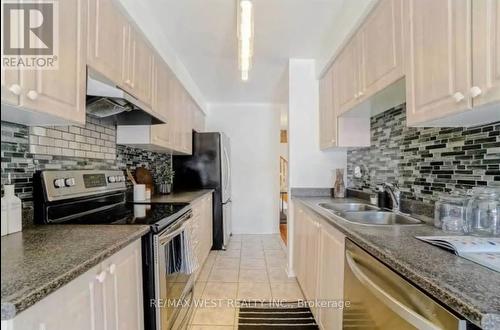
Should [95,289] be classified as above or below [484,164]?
below

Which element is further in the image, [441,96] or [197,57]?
[197,57]

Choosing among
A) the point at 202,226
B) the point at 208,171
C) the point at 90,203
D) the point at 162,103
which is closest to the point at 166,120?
the point at 162,103

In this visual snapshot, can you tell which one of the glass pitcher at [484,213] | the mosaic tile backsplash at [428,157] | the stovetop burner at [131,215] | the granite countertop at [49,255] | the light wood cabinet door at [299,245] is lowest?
the light wood cabinet door at [299,245]

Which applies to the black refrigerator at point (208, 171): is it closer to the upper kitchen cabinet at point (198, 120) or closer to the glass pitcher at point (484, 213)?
the upper kitchen cabinet at point (198, 120)

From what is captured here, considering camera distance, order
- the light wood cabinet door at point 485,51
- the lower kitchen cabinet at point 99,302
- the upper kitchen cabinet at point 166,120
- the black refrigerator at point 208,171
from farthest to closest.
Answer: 1. the black refrigerator at point 208,171
2. the upper kitchen cabinet at point 166,120
3. the light wood cabinet door at point 485,51
4. the lower kitchen cabinet at point 99,302

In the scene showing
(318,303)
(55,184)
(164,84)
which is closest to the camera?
(55,184)

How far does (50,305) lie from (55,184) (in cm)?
93

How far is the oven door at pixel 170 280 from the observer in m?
1.55

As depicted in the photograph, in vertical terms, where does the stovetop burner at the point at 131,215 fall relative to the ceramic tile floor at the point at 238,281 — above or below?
above

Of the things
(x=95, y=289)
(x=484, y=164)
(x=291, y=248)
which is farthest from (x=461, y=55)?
(x=291, y=248)

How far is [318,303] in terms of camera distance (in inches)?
81.4

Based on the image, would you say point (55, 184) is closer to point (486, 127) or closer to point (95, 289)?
point (95, 289)

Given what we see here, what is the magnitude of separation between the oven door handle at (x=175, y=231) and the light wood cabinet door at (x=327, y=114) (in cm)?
148

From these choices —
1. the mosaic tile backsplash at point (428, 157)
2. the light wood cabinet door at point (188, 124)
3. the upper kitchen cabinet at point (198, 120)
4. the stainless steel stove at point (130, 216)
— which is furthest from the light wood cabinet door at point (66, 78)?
A: the upper kitchen cabinet at point (198, 120)
